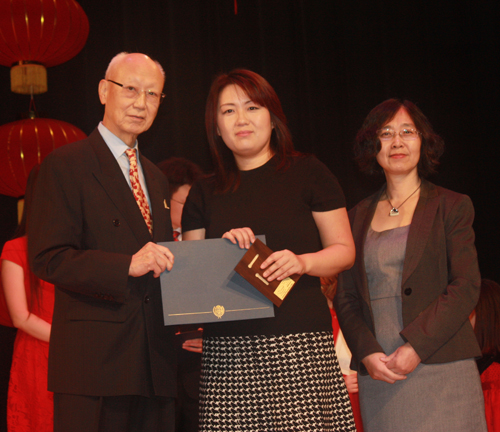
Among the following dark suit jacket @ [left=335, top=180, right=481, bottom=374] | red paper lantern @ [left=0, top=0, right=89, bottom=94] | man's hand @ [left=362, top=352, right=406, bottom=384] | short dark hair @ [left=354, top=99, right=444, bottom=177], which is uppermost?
red paper lantern @ [left=0, top=0, right=89, bottom=94]

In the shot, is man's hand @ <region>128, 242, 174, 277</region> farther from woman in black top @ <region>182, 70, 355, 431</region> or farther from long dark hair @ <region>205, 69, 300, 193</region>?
long dark hair @ <region>205, 69, 300, 193</region>

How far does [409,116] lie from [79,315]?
5.18ft

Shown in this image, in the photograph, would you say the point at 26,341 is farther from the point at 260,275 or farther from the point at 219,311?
the point at 260,275

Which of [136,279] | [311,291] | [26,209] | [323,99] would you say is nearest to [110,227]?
[136,279]

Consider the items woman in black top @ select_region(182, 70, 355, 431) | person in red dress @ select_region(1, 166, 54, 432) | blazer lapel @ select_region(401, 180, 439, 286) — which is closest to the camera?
woman in black top @ select_region(182, 70, 355, 431)

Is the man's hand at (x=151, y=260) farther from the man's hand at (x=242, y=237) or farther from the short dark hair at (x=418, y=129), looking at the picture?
the short dark hair at (x=418, y=129)

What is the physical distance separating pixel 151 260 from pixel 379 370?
98 cm

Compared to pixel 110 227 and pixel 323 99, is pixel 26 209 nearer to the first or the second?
pixel 110 227

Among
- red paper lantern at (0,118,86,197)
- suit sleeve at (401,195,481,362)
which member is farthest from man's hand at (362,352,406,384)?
red paper lantern at (0,118,86,197)

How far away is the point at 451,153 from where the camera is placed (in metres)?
4.57

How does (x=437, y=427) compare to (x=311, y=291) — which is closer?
(x=311, y=291)

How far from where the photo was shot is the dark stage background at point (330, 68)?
425 centimetres

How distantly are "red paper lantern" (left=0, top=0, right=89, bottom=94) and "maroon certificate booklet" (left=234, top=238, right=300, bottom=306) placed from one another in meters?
2.62

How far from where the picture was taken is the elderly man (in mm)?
1611
